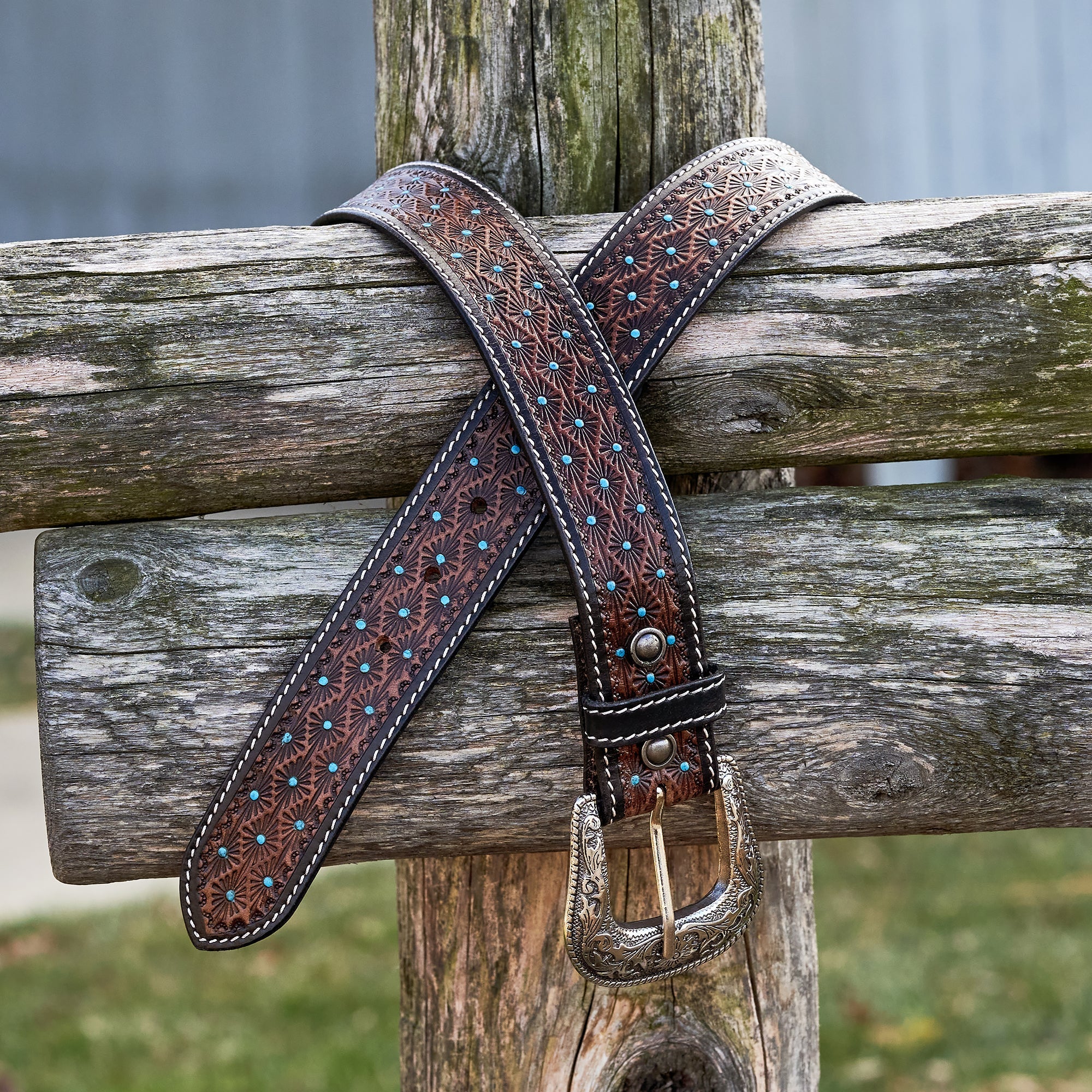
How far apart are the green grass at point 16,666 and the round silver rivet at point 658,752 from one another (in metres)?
6.22

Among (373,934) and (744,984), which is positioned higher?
(744,984)

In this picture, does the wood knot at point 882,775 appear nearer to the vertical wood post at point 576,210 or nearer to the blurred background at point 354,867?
the vertical wood post at point 576,210

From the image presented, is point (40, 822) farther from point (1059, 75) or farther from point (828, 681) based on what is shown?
point (1059, 75)

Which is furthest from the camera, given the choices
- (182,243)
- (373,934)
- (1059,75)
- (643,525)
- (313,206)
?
(313,206)

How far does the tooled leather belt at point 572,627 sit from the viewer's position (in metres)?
1.24

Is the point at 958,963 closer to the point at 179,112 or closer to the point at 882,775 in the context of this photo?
the point at 882,775

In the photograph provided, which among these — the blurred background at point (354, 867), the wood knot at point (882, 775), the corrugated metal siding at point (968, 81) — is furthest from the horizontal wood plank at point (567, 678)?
the corrugated metal siding at point (968, 81)

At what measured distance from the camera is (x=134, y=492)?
134 centimetres

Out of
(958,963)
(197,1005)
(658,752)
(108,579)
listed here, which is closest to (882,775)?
(658,752)

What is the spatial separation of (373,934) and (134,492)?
3.06 m

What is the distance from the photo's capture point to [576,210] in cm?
156

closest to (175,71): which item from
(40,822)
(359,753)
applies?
(40,822)

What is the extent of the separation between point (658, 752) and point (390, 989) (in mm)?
2747

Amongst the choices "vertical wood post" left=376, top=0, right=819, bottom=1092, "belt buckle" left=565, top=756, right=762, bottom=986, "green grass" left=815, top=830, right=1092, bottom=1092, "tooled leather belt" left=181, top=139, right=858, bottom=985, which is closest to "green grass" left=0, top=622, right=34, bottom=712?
"green grass" left=815, top=830, right=1092, bottom=1092
